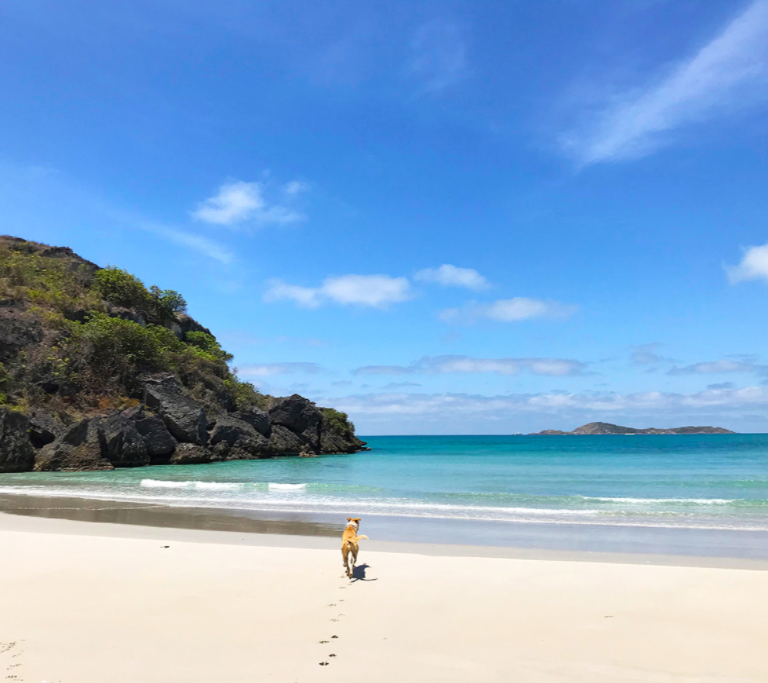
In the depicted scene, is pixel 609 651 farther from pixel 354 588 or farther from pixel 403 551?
pixel 403 551

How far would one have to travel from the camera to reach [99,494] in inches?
741

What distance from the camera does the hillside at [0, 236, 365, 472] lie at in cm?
2988

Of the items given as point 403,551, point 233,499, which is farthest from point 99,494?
point 403,551

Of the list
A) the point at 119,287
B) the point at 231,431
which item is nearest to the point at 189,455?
the point at 231,431

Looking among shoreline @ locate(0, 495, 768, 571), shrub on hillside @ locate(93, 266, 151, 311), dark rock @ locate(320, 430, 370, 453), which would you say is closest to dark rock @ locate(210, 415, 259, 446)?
dark rock @ locate(320, 430, 370, 453)

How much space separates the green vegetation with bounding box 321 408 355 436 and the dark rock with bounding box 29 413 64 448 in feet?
107

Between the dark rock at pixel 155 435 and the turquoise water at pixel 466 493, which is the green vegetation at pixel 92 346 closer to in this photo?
the dark rock at pixel 155 435

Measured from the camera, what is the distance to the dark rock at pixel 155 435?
3366 centimetres

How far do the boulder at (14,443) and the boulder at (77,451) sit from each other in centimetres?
77

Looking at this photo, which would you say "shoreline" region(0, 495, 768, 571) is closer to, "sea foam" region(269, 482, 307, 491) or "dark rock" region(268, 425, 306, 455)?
"sea foam" region(269, 482, 307, 491)

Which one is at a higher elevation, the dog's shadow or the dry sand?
the dry sand

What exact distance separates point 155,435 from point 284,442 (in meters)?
13.4

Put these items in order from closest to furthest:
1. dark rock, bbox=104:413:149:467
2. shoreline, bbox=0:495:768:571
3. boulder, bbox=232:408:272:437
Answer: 1. shoreline, bbox=0:495:768:571
2. dark rock, bbox=104:413:149:467
3. boulder, bbox=232:408:272:437

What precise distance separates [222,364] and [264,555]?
148 feet
